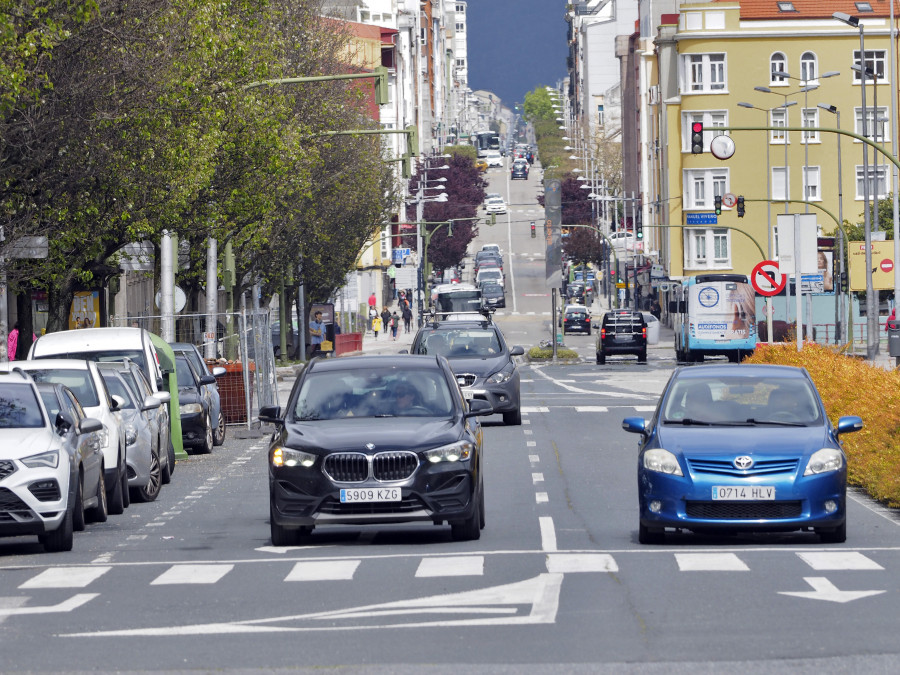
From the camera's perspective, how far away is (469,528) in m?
14.5

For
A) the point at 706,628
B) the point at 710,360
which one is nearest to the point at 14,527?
the point at 706,628

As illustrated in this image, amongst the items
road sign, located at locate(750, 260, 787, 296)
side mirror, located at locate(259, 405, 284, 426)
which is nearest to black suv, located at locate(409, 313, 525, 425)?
road sign, located at locate(750, 260, 787, 296)

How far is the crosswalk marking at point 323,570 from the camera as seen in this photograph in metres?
12.4

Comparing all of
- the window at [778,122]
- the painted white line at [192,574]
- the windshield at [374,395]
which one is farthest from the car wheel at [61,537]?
the window at [778,122]

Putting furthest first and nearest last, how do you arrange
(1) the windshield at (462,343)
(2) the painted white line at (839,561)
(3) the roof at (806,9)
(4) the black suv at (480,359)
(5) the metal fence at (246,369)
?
(3) the roof at (806,9) → (5) the metal fence at (246,369) → (1) the windshield at (462,343) → (4) the black suv at (480,359) → (2) the painted white line at (839,561)

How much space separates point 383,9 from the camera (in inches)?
6235

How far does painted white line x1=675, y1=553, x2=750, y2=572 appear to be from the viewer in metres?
12.5

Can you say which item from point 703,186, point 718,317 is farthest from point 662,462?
point 703,186

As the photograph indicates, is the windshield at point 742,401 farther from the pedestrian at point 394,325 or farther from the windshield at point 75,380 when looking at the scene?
the pedestrian at point 394,325

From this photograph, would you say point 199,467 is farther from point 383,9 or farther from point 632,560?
point 383,9

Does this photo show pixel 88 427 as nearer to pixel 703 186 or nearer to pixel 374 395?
pixel 374 395

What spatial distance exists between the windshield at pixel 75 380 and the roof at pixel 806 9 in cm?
7738

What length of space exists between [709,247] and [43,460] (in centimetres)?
7974

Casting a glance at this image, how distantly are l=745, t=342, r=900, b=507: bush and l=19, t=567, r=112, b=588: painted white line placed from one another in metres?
7.91
